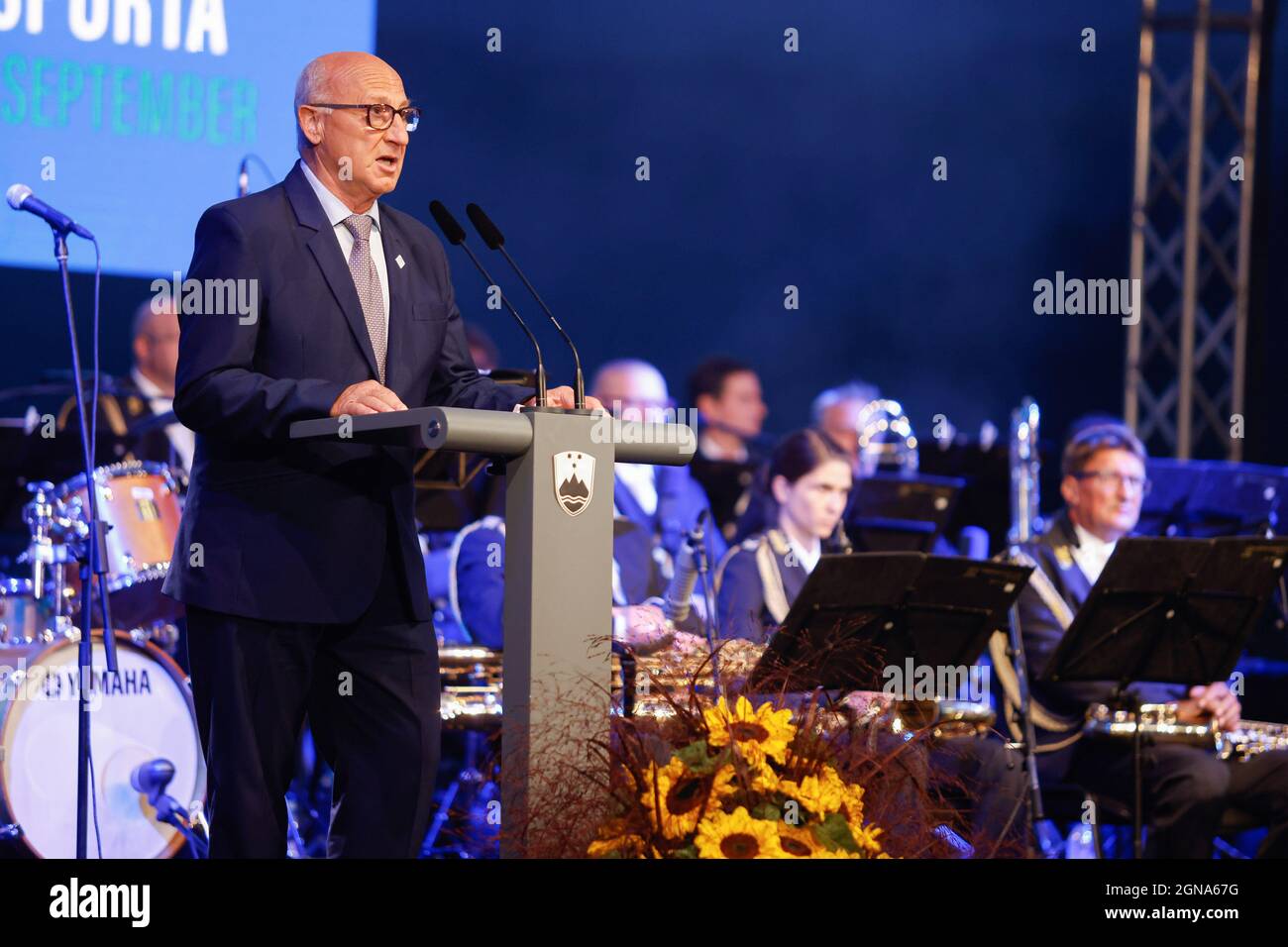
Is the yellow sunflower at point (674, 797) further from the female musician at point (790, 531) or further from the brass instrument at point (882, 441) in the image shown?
the brass instrument at point (882, 441)

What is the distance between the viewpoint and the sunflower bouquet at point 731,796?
203cm

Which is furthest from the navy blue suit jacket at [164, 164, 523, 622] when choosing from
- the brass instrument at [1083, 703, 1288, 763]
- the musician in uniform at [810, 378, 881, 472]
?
the musician in uniform at [810, 378, 881, 472]

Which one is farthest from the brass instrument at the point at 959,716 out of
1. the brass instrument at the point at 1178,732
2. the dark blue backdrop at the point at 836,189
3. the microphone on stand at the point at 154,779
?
the dark blue backdrop at the point at 836,189

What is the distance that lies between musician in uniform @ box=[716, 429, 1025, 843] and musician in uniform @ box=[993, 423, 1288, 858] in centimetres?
28

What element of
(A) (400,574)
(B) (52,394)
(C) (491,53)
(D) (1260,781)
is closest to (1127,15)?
(C) (491,53)

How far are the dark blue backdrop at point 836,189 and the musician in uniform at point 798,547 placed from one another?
3.00 meters

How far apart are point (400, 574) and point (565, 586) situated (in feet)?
1.87

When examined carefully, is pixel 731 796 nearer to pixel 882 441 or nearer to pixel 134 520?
pixel 134 520

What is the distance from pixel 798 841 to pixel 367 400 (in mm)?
932

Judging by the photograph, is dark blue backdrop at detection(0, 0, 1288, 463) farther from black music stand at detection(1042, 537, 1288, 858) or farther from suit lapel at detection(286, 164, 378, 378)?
suit lapel at detection(286, 164, 378, 378)

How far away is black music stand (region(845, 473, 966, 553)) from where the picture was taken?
5816mm
